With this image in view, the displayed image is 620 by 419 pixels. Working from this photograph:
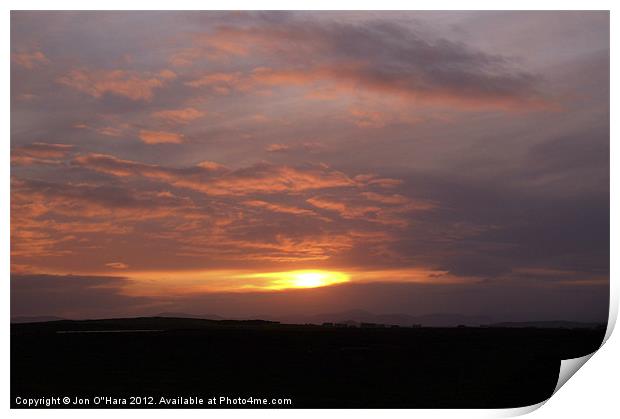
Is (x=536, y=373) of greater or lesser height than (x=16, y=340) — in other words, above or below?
below

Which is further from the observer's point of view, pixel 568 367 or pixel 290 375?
pixel 290 375

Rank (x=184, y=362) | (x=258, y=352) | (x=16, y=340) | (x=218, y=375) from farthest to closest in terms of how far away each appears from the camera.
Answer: (x=258, y=352) → (x=184, y=362) → (x=218, y=375) → (x=16, y=340)

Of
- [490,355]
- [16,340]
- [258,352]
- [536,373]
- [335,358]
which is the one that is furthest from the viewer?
[490,355]

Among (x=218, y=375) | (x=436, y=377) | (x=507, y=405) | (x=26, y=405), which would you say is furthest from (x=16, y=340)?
(x=436, y=377)

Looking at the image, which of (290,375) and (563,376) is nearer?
(563,376)

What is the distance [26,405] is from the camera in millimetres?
5875

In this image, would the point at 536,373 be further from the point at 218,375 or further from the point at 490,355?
the point at 490,355

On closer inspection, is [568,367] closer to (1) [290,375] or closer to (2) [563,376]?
(2) [563,376]

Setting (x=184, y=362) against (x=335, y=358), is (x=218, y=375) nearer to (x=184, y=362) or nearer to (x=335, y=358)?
(x=184, y=362)

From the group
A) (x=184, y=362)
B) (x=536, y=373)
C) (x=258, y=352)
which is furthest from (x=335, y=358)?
(x=536, y=373)

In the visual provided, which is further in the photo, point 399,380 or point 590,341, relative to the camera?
point 399,380

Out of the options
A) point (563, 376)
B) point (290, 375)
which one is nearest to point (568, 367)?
point (563, 376)
